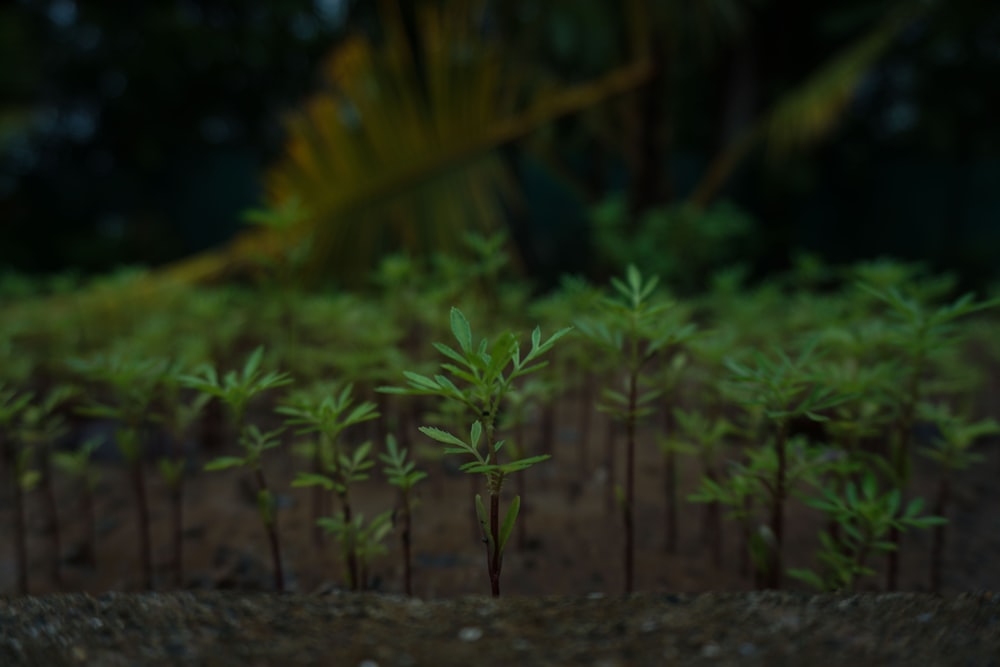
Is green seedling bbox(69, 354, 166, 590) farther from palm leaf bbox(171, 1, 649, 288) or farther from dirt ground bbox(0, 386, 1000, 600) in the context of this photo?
palm leaf bbox(171, 1, 649, 288)

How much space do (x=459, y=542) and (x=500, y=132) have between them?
3.69m

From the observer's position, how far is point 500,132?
16.6 ft

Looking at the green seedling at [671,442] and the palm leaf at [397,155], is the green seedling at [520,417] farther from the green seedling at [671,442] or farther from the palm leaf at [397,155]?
the palm leaf at [397,155]

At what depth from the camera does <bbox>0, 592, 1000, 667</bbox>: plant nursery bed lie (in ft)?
3.16

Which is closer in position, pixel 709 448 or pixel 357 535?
pixel 357 535

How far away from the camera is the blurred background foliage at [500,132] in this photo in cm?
489

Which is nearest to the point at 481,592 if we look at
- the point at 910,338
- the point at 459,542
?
the point at 459,542

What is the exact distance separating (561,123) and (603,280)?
17.3 feet

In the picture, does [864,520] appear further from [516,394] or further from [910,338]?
[516,394]

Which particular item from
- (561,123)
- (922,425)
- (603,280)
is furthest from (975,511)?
(561,123)

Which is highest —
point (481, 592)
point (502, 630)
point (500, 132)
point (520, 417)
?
point (500, 132)

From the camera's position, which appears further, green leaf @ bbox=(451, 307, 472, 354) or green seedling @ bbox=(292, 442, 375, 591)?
green seedling @ bbox=(292, 442, 375, 591)

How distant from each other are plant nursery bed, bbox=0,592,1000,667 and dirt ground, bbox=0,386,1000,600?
576 millimetres

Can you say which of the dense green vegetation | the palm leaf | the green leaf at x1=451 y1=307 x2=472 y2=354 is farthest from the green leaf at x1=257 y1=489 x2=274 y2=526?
the palm leaf
